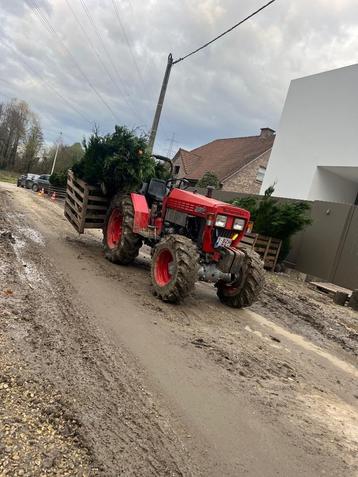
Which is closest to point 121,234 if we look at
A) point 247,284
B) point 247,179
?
point 247,284

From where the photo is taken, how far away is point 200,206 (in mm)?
6828

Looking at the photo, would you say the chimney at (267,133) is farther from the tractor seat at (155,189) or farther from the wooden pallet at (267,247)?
the tractor seat at (155,189)

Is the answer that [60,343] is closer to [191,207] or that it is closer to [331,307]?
[191,207]

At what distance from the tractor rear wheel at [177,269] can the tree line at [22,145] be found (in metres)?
68.8

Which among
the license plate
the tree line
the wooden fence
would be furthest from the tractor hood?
the tree line

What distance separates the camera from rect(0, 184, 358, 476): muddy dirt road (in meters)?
3.00

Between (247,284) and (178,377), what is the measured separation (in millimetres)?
3124

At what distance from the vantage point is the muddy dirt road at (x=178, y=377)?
3.00 m

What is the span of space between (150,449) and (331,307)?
25.3ft

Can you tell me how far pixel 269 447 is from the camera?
10.6 ft

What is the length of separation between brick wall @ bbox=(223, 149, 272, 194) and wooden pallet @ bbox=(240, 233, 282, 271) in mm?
17048

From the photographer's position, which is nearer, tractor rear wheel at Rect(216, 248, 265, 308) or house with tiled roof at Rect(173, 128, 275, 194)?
tractor rear wheel at Rect(216, 248, 265, 308)

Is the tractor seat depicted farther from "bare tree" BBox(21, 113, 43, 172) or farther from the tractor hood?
"bare tree" BBox(21, 113, 43, 172)

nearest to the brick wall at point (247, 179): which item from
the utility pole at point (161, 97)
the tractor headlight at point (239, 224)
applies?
the utility pole at point (161, 97)
